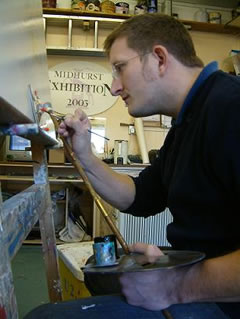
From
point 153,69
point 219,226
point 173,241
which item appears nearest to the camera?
point 219,226

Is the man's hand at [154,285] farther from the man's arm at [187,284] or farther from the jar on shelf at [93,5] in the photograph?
the jar on shelf at [93,5]

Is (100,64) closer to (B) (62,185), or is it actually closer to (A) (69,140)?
(B) (62,185)

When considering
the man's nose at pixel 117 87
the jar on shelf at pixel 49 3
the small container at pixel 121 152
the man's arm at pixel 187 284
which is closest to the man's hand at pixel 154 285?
the man's arm at pixel 187 284

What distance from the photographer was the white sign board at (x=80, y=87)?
302 cm

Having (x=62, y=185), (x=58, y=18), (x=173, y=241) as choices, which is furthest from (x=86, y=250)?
(x=58, y=18)

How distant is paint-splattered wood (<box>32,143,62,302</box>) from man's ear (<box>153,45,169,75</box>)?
44 centimetres

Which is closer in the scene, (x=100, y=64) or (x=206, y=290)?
(x=206, y=290)

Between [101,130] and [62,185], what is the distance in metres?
0.66

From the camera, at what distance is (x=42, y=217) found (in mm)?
933

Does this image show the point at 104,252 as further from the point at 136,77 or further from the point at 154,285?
the point at 136,77

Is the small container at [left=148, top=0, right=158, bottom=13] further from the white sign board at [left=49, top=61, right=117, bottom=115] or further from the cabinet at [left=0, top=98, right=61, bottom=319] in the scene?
the cabinet at [left=0, top=98, right=61, bottom=319]

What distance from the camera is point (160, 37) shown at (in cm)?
97

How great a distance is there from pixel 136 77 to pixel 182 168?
361 mm

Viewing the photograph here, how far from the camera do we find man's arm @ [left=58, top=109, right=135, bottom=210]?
1.03m
